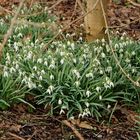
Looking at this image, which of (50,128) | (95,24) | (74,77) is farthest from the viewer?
(95,24)

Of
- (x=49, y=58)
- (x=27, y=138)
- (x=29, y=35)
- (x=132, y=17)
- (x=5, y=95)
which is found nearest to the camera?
(x=27, y=138)

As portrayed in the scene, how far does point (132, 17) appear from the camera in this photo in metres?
7.84

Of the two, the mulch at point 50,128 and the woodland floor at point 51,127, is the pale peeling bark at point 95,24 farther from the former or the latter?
the mulch at point 50,128

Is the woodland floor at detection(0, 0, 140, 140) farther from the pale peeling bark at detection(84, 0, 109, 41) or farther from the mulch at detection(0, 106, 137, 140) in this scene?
the pale peeling bark at detection(84, 0, 109, 41)

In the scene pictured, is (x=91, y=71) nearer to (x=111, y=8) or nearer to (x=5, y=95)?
(x=5, y=95)

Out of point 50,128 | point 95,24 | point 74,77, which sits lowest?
point 50,128

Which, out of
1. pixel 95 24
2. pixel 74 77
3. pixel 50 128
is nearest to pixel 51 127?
pixel 50 128

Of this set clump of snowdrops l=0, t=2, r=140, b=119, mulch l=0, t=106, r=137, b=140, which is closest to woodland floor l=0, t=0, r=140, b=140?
mulch l=0, t=106, r=137, b=140

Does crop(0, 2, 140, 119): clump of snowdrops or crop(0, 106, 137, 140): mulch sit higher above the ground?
crop(0, 2, 140, 119): clump of snowdrops

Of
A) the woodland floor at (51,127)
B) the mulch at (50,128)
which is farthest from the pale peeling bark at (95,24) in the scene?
the mulch at (50,128)

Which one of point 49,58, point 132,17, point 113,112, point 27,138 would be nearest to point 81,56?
point 49,58

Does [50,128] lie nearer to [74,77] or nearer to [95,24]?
[74,77]

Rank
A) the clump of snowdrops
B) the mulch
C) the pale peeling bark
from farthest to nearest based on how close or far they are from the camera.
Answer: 1. the pale peeling bark
2. the clump of snowdrops
3. the mulch

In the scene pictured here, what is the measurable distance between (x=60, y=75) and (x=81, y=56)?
0.51m
